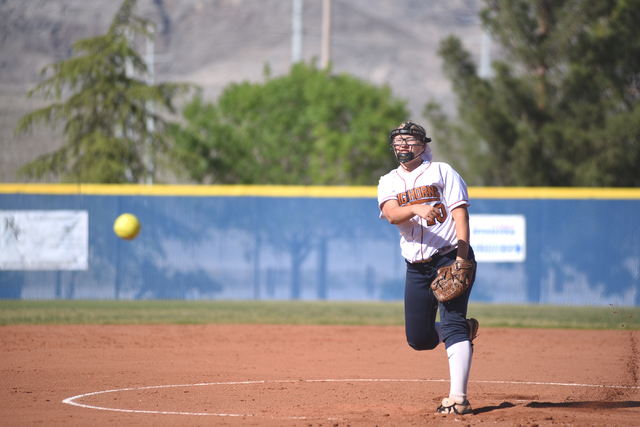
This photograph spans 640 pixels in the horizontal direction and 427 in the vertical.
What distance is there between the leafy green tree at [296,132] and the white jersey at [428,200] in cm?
2034

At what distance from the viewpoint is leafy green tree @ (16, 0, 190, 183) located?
62.3ft

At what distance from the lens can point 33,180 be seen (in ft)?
66.7

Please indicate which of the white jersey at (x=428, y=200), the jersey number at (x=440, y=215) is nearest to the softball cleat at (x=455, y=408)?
the white jersey at (x=428, y=200)

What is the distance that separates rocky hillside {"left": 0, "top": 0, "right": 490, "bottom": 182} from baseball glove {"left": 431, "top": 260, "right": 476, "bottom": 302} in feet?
192

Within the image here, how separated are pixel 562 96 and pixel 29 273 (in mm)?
13795

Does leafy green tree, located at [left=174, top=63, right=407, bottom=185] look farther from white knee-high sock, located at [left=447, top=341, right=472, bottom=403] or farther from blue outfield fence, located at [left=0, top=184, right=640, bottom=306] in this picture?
white knee-high sock, located at [left=447, top=341, right=472, bottom=403]

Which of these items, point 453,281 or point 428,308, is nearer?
point 453,281

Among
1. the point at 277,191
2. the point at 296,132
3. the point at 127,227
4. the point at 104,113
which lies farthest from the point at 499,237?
the point at 296,132

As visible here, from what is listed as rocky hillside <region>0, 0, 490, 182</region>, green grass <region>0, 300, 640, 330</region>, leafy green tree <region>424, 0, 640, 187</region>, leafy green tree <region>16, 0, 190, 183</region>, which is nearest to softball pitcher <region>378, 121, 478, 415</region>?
green grass <region>0, 300, 640, 330</region>

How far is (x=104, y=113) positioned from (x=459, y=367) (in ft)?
55.4

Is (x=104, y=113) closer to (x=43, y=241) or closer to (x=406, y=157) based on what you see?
(x=43, y=241)

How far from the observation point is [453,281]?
451cm

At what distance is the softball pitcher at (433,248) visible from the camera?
15.0 ft

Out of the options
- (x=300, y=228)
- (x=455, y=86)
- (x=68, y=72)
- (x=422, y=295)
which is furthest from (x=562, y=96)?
(x=422, y=295)
